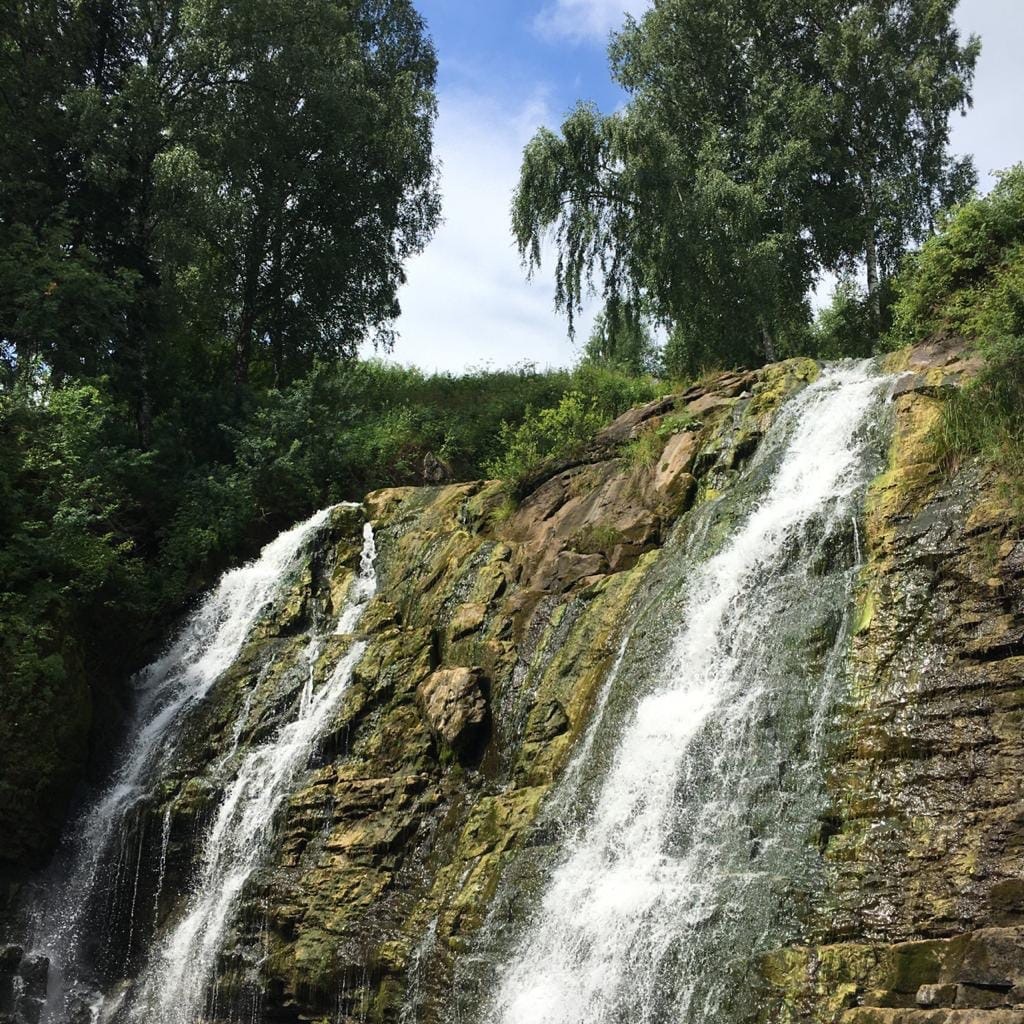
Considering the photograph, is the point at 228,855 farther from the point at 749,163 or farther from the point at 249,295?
the point at 749,163

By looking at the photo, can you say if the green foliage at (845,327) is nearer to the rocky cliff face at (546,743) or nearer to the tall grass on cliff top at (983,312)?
the tall grass on cliff top at (983,312)

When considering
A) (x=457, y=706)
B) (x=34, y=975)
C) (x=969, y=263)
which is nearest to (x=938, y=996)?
(x=457, y=706)

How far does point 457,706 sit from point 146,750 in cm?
562

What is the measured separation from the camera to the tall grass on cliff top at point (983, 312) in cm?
1141

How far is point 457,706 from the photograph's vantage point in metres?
13.0

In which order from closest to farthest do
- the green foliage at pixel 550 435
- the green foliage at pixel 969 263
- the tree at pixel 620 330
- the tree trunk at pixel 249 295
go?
the green foliage at pixel 969 263 → the green foliage at pixel 550 435 → the tree at pixel 620 330 → the tree trunk at pixel 249 295

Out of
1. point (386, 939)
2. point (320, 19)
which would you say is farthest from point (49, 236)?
point (386, 939)

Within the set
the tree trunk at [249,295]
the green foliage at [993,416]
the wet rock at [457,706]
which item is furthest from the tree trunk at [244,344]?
the green foliage at [993,416]

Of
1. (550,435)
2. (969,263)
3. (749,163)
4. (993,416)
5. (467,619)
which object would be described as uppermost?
(749,163)

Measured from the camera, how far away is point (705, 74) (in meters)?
29.1

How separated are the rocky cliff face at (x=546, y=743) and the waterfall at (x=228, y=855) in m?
0.25

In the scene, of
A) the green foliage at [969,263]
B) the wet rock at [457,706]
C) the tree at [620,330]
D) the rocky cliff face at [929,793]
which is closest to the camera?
the rocky cliff face at [929,793]

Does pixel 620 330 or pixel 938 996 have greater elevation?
pixel 620 330

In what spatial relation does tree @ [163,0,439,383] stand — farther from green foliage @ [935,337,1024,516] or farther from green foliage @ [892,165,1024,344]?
green foliage @ [935,337,1024,516]
